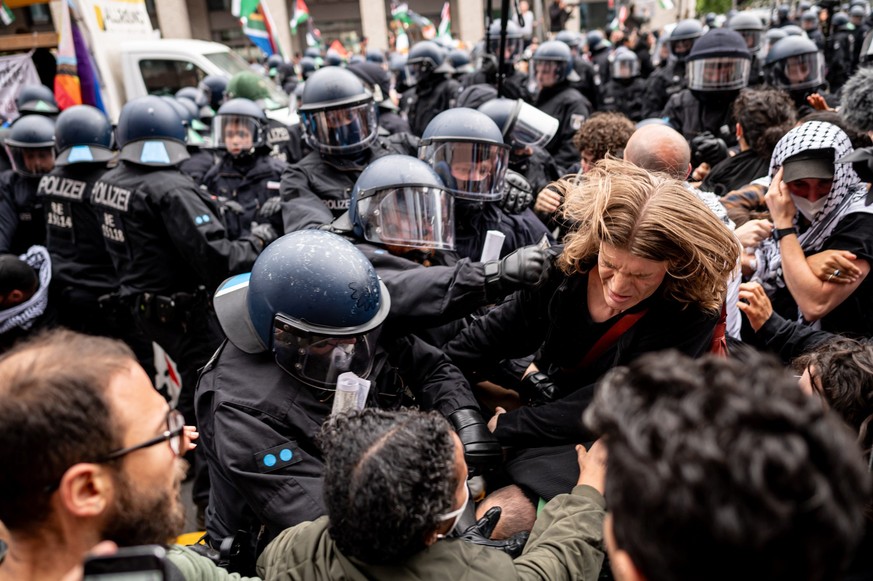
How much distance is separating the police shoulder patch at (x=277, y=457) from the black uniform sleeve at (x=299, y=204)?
6.64 ft

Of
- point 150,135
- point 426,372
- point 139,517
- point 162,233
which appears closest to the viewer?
point 139,517

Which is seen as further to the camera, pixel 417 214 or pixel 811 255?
pixel 417 214

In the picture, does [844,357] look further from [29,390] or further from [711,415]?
[29,390]

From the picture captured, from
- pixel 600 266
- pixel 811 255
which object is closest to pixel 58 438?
pixel 600 266

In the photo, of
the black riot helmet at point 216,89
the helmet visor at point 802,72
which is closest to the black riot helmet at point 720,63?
the helmet visor at point 802,72

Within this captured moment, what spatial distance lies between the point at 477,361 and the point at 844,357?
128 cm

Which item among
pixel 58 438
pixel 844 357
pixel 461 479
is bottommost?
pixel 461 479

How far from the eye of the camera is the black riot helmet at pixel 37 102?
7492mm

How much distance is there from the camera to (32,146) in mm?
4734

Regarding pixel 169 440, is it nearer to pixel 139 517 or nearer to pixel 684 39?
pixel 139 517

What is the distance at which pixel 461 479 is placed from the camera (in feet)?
5.00

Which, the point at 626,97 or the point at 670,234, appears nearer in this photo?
the point at 670,234

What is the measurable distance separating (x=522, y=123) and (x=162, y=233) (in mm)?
2313

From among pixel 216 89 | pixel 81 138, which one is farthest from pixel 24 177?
pixel 216 89
